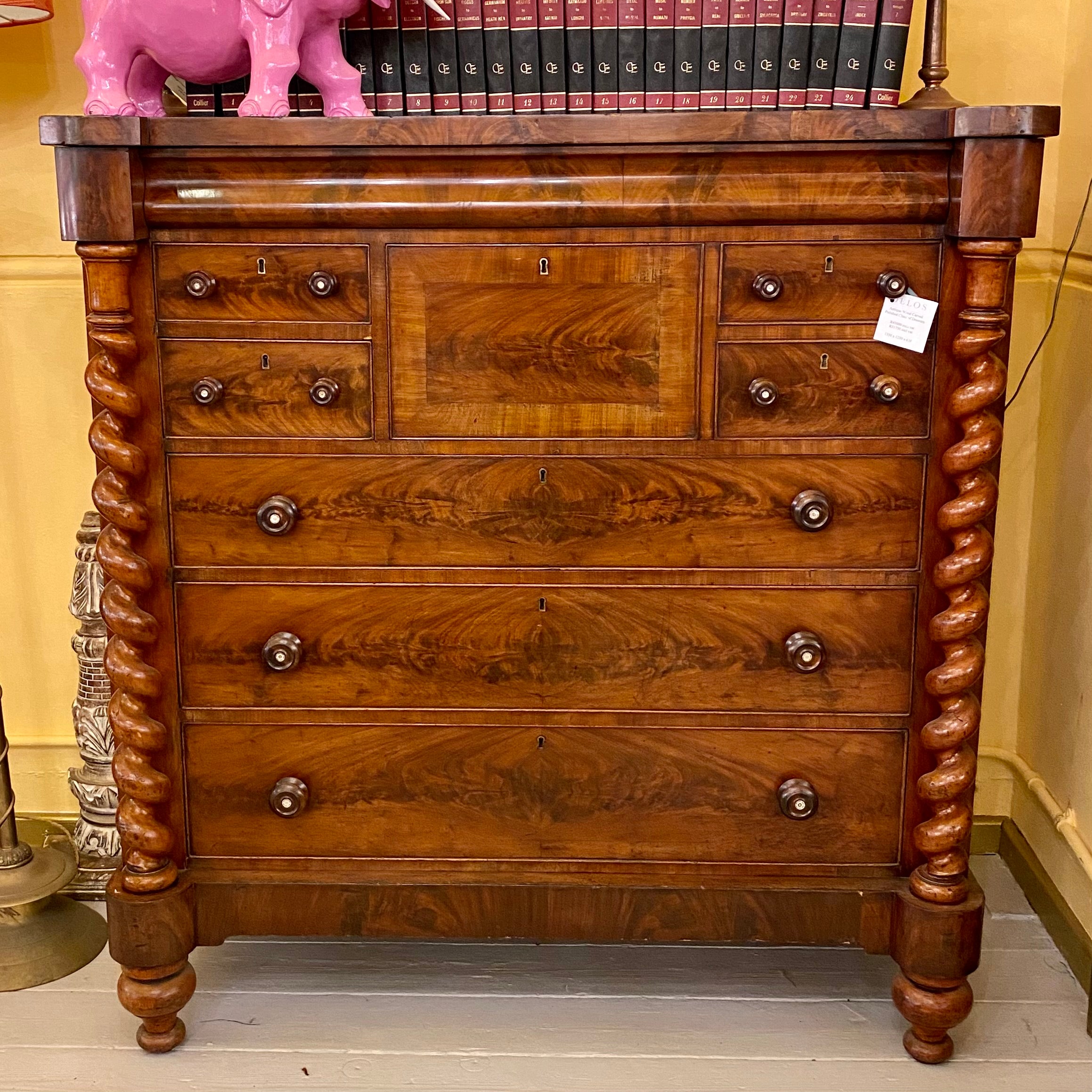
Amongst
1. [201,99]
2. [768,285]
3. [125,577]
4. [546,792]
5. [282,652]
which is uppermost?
[201,99]

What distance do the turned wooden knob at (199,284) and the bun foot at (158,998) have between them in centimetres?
98

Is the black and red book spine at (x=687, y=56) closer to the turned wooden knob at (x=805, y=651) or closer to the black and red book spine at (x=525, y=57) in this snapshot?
the black and red book spine at (x=525, y=57)

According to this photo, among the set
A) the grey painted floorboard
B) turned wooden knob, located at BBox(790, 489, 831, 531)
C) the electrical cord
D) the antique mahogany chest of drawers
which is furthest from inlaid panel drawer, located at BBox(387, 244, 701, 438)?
the grey painted floorboard

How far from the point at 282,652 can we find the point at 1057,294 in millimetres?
1480

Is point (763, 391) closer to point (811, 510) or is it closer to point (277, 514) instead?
point (811, 510)

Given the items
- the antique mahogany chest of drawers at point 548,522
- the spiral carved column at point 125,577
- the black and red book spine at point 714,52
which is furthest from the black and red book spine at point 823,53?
the spiral carved column at point 125,577

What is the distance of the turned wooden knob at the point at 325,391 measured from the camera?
5.72ft

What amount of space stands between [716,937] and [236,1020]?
0.78 m

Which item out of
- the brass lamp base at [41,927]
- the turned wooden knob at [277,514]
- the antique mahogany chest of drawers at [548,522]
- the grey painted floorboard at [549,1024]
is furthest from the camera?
the brass lamp base at [41,927]

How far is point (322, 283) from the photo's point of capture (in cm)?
171

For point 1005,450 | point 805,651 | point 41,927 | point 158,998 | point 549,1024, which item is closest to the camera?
point 805,651

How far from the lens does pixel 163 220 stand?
170 centimetres

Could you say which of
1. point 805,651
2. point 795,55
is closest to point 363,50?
point 795,55

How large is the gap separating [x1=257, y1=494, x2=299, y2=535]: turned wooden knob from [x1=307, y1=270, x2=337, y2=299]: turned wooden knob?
0.29m
